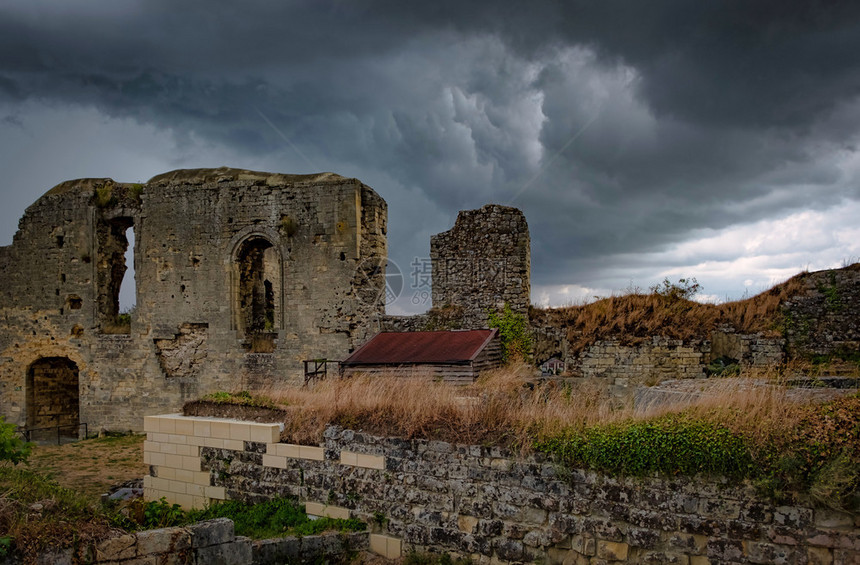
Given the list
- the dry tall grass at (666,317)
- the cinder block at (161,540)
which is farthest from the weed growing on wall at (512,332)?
the cinder block at (161,540)

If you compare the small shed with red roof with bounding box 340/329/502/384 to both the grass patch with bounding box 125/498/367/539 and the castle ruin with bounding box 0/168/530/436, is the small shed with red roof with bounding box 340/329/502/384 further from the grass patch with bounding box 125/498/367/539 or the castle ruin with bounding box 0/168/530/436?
the grass patch with bounding box 125/498/367/539

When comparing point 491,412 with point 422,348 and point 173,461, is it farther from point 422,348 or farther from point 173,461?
point 422,348

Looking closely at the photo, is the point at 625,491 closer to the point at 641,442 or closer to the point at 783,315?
the point at 641,442

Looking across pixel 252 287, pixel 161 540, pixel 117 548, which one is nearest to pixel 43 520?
pixel 117 548

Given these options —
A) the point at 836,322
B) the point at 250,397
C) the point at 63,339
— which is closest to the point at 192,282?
the point at 63,339

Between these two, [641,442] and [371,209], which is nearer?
[641,442]

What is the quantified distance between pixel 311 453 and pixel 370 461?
1.03 m

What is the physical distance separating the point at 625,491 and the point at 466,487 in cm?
184

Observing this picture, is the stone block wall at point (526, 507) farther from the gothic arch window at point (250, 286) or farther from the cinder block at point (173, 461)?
the gothic arch window at point (250, 286)

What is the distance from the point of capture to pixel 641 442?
20.5 feet

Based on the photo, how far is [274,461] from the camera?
8.78m

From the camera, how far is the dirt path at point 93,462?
42.9 feet

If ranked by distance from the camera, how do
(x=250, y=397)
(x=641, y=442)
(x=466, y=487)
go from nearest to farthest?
(x=641, y=442)
(x=466, y=487)
(x=250, y=397)

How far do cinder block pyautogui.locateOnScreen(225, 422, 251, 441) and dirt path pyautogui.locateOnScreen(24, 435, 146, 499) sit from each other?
4.27m
